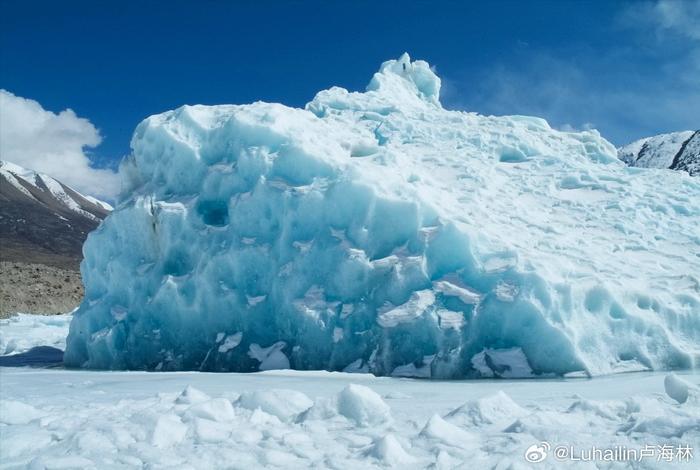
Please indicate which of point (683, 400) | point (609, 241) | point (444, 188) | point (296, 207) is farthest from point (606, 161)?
point (683, 400)

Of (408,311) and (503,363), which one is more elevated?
(408,311)

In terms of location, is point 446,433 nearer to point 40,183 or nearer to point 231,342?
point 231,342

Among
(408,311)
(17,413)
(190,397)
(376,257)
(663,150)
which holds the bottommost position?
(17,413)

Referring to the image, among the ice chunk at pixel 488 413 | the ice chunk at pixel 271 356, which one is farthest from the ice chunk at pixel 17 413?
the ice chunk at pixel 271 356

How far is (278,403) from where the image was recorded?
450cm

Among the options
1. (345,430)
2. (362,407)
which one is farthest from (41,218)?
(345,430)

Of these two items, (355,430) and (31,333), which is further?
(31,333)

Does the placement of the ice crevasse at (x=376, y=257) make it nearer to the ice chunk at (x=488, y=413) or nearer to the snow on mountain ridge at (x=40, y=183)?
the ice chunk at (x=488, y=413)

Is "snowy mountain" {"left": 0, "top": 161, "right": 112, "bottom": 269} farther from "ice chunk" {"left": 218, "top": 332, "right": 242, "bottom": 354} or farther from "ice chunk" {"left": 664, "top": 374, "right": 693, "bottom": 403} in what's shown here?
"ice chunk" {"left": 664, "top": 374, "right": 693, "bottom": 403}

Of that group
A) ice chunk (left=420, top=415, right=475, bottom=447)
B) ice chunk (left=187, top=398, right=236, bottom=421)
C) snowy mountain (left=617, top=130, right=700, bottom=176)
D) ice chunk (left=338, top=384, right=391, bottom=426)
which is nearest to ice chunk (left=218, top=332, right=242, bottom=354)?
ice chunk (left=187, top=398, right=236, bottom=421)

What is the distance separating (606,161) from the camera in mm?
12688

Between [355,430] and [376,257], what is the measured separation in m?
4.31

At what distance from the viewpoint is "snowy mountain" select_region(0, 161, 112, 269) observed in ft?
209

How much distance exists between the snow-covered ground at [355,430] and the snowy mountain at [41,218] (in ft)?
169
